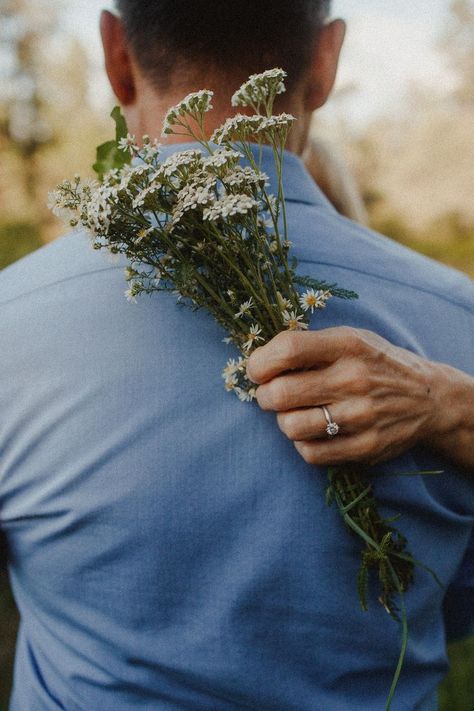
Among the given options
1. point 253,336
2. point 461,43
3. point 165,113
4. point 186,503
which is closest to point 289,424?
point 253,336

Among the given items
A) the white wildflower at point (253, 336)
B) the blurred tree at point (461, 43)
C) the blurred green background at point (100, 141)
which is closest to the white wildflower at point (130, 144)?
the white wildflower at point (253, 336)

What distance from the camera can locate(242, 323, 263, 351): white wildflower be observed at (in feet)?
4.01

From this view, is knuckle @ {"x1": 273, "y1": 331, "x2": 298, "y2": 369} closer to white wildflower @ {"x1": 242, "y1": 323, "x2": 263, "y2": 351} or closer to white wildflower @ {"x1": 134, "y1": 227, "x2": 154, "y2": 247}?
white wildflower @ {"x1": 242, "y1": 323, "x2": 263, "y2": 351}

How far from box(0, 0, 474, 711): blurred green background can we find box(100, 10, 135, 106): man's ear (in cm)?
874

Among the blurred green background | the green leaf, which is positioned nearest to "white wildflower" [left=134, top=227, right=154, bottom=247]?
the green leaf

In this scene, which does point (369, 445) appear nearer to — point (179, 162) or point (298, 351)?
point (298, 351)

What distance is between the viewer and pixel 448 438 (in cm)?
142

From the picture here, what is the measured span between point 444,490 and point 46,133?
486 inches

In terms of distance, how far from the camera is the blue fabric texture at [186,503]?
1.34 metres

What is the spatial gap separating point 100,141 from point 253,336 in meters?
10.7

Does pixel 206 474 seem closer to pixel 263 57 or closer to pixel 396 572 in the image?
pixel 396 572

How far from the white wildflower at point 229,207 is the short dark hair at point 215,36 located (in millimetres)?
526

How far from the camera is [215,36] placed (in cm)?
146

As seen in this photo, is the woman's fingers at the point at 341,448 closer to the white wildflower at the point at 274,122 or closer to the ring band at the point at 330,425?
the ring band at the point at 330,425
